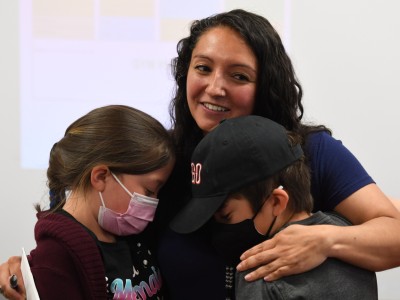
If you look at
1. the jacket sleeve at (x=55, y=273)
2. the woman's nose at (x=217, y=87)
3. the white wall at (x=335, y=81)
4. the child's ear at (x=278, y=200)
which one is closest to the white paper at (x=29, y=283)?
the jacket sleeve at (x=55, y=273)

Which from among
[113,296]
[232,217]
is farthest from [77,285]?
[232,217]

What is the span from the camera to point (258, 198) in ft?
3.89

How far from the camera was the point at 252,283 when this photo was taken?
1146mm

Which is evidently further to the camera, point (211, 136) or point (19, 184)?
point (19, 184)

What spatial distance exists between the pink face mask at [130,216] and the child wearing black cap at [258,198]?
196 millimetres

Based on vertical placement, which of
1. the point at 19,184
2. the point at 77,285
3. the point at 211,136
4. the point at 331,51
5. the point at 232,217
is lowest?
the point at 19,184

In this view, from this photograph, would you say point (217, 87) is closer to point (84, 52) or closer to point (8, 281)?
point (8, 281)

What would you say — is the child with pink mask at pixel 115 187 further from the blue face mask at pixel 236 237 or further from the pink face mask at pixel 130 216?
the blue face mask at pixel 236 237

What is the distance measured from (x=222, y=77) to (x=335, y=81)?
136cm

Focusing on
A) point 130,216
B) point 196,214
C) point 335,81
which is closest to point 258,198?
point 196,214

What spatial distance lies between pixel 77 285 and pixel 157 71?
1.61 m

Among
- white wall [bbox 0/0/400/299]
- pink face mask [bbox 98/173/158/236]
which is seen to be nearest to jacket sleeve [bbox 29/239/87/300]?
pink face mask [bbox 98/173/158/236]

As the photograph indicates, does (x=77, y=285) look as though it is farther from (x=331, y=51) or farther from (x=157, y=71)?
(x=331, y=51)

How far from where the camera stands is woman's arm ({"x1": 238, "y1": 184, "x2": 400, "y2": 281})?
1.14 meters
